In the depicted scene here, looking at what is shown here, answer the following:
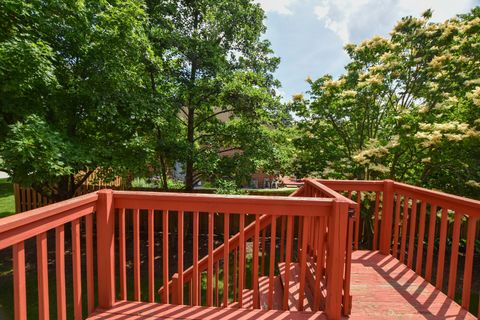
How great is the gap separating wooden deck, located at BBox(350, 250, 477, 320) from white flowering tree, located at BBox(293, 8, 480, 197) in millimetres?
2239

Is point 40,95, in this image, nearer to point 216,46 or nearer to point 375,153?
point 216,46

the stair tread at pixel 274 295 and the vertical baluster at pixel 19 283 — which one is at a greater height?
the vertical baluster at pixel 19 283

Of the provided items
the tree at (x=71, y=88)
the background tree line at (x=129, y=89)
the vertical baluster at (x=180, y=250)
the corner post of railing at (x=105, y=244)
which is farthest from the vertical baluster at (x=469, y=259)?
the tree at (x=71, y=88)

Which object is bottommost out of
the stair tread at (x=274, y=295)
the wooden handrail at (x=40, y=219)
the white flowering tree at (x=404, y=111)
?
the stair tread at (x=274, y=295)

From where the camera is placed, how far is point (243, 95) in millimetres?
5820

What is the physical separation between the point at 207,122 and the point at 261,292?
4.78 meters

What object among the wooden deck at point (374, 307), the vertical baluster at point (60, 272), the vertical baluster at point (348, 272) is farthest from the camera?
the wooden deck at point (374, 307)

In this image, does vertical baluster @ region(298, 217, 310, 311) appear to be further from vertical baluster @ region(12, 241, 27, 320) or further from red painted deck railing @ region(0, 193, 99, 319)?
vertical baluster @ region(12, 241, 27, 320)

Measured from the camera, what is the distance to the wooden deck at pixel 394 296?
2219 millimetres

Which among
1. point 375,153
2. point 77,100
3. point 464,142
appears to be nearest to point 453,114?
point 464,142

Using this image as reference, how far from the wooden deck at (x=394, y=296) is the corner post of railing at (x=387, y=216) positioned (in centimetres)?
27

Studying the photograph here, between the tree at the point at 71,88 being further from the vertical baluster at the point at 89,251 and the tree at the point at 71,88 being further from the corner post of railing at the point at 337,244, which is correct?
the corner post of railing at the point at 337,244

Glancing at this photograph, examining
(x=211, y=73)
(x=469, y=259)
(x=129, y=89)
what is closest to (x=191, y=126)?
(x=211, y=73)

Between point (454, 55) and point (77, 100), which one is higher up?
point (454, 55)
